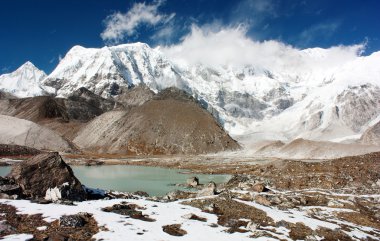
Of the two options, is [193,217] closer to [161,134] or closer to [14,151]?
[14,151]

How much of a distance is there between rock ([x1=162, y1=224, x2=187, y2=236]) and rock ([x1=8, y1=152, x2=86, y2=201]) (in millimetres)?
8773

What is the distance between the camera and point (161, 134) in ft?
600

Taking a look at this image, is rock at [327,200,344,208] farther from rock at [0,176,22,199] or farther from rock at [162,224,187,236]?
rock at [0,176,22,199]

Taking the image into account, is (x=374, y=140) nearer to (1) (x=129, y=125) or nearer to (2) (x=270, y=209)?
(1) (x=129, y=125)

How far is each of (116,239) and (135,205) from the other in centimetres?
767

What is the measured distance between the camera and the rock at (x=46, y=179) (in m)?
28.5

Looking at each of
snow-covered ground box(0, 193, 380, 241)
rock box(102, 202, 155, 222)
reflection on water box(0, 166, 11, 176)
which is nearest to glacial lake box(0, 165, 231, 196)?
reflection on water box(0, 166, 11, 176)

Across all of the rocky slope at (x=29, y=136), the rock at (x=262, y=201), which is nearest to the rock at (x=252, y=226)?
the rock at (x=262, y=201)

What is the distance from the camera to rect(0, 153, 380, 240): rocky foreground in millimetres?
21328

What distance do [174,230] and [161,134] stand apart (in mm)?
160994

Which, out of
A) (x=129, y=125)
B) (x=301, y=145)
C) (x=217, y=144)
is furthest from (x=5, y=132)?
(x=301, y=145)

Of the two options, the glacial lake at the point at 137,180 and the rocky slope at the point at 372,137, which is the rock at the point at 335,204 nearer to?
the glacial lake at the point at 137,180

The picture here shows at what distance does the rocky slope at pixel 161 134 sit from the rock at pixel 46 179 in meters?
142

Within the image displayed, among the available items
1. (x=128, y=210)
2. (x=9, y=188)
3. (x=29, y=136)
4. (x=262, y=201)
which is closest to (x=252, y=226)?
(x=128, y=210)
